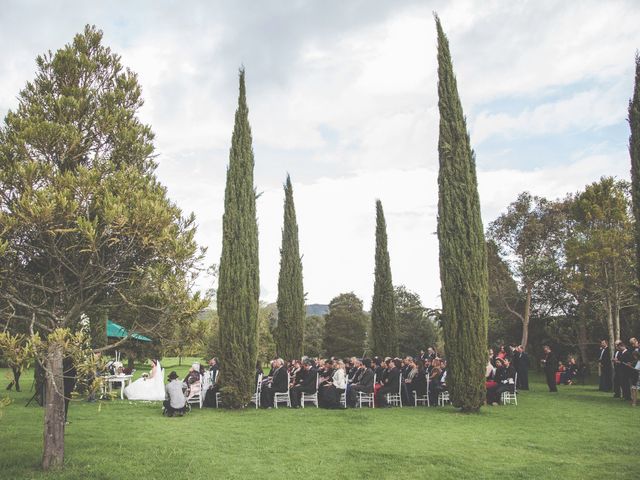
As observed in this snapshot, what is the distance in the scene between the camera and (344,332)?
49344 mm

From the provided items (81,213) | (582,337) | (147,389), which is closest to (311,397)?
(147,389)

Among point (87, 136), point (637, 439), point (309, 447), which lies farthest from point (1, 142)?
point (637, 439)

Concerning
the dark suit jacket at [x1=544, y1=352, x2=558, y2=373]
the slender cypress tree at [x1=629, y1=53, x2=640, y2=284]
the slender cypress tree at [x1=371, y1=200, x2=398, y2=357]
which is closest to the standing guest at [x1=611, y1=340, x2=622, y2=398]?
the dark suit jacket at [x1=544, y1=352, x2=558, y2=373]

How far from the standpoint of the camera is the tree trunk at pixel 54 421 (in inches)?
276

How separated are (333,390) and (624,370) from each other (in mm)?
8395

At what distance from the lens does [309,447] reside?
8680 millimetres

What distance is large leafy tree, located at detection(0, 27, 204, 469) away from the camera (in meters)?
6.42

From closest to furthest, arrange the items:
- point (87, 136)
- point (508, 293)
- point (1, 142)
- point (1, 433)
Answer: point (1, 142) → point (87, 136) → point (1, 433) → point (508, 293)

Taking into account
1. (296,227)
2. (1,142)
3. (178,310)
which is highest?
(296,227)

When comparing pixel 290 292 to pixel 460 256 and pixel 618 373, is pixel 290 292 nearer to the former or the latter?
pixel 460 256

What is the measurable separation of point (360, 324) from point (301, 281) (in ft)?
88.5

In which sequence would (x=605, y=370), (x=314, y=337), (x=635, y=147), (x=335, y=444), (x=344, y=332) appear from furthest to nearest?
(x=314, y=337) < (x=344, y=332) < (x=605, y=370) < (x=635, y=147) < (x=335, y=444)

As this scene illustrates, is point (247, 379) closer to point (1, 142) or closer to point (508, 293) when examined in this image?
point (1, 142)

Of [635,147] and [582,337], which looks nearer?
[635,147]
